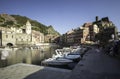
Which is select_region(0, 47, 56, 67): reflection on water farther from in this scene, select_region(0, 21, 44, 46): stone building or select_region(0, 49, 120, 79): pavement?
select_region(0, 21, 44, 46): stone building

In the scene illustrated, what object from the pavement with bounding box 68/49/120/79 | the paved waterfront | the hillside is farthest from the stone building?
the paved waterfront

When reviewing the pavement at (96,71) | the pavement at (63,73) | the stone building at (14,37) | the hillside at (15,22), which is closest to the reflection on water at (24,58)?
the pavement at (63,73)

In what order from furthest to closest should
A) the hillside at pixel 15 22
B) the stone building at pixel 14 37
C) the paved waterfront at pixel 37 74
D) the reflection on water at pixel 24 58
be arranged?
the hillside at pixel 15 22
the stone building at pixel 14 37
the reflection on water at pixel 24 58
the paved waterfront at pixel 37 74

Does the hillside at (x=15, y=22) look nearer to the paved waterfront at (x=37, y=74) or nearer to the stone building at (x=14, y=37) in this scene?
the stone building at (x=14, y=37)

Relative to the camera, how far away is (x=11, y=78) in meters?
7.34

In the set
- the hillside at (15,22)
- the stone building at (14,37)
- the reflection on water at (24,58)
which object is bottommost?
the reflection on water at (24,58)

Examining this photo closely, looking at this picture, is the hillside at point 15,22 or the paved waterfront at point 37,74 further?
the hillside at point 15,22

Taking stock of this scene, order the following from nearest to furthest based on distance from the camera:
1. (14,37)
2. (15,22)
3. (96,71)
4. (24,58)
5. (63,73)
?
(63,73) < (96,71) < (24,58) < (14,37) < (15,22)

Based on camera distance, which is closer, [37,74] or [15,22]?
[37,74]

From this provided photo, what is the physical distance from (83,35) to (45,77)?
92864 mm

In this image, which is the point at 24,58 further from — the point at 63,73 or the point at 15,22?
the point at 15,22

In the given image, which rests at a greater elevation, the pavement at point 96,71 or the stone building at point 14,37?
the stone building at point 14,37

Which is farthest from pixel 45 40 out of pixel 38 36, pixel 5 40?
pixel 5 40

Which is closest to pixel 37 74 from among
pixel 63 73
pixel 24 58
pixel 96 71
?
pixel 63 73
